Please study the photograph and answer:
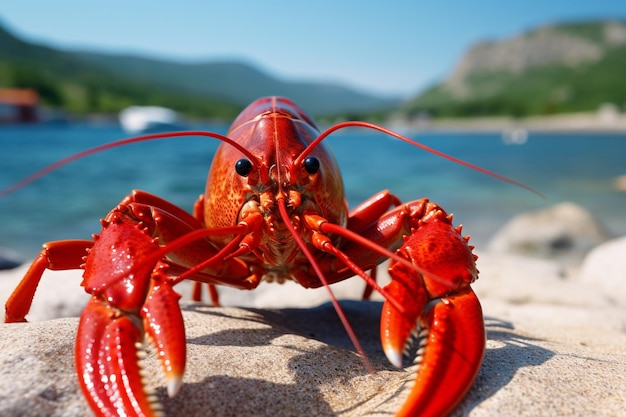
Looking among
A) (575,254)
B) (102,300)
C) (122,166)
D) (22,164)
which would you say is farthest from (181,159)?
(102,300)

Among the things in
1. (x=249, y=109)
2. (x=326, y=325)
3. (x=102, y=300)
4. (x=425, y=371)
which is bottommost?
(x=326, y=325)

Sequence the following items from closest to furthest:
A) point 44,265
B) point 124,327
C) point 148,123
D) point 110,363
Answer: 1. point 110,363
2. point 124,327
3. point 44,265
4. point 148,123

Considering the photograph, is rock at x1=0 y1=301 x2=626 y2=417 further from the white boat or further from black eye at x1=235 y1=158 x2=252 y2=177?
the white boat

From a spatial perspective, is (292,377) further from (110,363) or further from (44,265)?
(44,265)

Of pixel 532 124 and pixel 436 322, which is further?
pixel 532 124

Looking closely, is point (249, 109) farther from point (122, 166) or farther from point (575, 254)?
point (122, 166)

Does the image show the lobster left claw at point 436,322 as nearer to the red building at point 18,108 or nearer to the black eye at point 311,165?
the black eye at point 311,165

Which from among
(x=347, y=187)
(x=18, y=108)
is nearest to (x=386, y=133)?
(x=347, y=187)

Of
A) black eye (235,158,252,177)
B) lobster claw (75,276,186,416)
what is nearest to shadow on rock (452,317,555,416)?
lobster claw (75,276,186,416)
